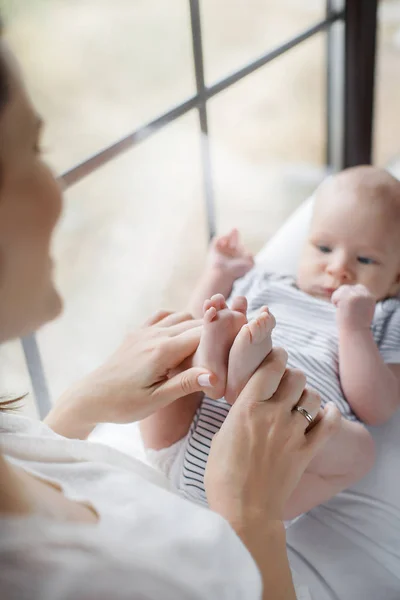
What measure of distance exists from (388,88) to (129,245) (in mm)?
1676

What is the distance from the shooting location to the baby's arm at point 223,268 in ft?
4.45

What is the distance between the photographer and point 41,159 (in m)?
0.57

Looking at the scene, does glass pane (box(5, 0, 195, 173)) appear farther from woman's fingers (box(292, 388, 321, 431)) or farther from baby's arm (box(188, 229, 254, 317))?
woman's fingers (box(292, 388, 321, 431))

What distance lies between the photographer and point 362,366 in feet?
3.68

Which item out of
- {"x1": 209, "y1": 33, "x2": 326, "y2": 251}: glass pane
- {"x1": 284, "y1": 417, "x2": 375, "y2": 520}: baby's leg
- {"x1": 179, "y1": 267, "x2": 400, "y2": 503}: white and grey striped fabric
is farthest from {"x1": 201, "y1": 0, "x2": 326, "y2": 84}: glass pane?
{"x1": 284, "y1": 417, "x2": 375, "y2": 520}: baby's leg

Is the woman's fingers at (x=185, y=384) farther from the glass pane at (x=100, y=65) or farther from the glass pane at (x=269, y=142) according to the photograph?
the glass pane at (x=269, y=142)

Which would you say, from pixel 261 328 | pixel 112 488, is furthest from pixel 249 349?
pixel 112 488

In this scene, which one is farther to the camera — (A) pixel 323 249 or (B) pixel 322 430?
(A) pixel 323 249

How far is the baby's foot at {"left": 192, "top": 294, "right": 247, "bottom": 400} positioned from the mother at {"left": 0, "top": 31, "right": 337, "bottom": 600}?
3 centimetres

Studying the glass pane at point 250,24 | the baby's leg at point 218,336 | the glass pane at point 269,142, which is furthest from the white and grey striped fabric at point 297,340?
the glass pane at point 250,24

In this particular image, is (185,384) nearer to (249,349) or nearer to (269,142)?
(249,349)

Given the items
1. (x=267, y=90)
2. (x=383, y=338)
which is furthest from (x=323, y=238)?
(x=267, y=90)

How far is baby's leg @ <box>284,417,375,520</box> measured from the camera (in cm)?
100

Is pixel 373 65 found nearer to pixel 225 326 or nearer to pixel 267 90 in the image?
pixel 267 90
